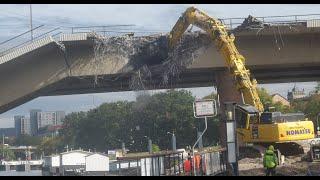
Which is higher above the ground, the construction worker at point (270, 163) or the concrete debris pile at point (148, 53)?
the concrete debris pile at point (148, 53)

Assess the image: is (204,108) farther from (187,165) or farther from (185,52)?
(185,52)

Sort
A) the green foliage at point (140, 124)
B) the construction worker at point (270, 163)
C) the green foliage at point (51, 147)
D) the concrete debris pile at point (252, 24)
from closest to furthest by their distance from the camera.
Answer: the construction worker at point (270, 163) → the concrete debris pile at point (252, 24) → the green foliage at point (140, 124) → the green foliage at point (51, 147)

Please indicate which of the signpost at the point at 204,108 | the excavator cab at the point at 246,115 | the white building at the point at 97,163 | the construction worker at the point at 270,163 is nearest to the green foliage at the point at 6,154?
the white building at the point at 97,163

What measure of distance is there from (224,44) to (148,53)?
6344mm

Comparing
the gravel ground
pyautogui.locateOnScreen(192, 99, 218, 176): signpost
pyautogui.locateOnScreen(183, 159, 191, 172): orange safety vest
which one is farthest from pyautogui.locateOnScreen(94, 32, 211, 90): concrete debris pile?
pyautogui.locateOnScreen(192, 99, 218, 176): signpost

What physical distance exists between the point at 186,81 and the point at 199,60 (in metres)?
8.94

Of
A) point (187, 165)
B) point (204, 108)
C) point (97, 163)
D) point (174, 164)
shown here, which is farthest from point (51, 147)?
point (204, 108)

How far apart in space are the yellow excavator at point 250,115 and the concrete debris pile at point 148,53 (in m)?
2.22

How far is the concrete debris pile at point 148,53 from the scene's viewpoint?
36.4m

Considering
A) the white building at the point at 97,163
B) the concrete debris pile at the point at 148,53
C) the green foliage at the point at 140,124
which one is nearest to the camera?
the white building at the point at 97,163

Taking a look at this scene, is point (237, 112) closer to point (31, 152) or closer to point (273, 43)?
point (273, 43)

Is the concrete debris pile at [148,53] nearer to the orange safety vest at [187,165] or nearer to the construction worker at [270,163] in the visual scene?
the orange safety vest at [187,165]

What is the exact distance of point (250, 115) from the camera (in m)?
28.7

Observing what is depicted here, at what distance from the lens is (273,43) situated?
121ft
